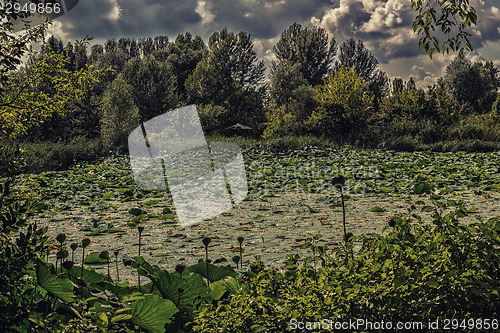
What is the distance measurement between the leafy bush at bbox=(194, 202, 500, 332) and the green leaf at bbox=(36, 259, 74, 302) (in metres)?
0.52

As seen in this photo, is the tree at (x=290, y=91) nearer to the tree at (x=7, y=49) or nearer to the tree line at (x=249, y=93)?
the tree line at (x=249, y=93)

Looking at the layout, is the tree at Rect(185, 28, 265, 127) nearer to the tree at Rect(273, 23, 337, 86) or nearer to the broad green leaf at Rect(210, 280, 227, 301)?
the tree at Rect(273, 23, 337, 86)

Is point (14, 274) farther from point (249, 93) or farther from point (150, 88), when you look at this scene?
point (249, 93)

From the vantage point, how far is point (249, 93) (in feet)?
100

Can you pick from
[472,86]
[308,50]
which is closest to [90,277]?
[308,50]

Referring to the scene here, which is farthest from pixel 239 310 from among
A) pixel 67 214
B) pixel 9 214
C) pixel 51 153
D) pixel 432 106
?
pixel 432 106

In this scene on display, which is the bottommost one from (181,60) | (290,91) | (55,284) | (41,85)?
(55,284)

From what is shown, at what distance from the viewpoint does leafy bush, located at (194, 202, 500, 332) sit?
1.49 metres

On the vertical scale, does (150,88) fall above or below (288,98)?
above

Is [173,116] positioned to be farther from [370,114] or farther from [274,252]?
[274,252]

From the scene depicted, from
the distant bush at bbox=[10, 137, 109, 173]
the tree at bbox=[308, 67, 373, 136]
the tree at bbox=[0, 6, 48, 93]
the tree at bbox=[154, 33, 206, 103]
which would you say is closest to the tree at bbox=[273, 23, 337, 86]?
the tree at bbox=[154, 33, 206, 103]

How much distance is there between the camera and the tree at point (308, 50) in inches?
1395

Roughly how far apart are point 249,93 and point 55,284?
97.7 feet

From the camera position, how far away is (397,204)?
5270mm
